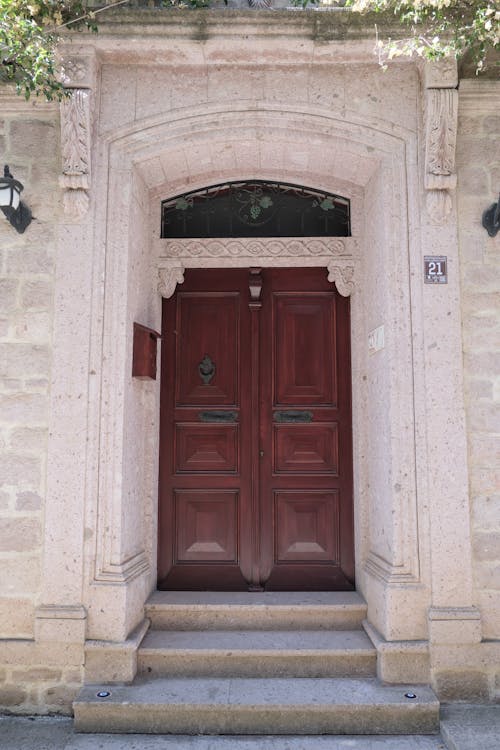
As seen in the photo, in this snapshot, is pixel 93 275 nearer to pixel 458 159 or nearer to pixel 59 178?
pixel 59 178

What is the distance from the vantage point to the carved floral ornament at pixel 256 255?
14.2ft

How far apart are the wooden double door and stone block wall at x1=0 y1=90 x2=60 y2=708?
3.38 ft

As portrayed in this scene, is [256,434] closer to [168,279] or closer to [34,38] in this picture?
[168,279]

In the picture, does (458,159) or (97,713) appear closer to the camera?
(97,713)

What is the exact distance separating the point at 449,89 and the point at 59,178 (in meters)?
2.54

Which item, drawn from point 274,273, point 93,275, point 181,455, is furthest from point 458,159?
point 181,455

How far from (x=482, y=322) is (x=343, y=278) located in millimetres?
1099

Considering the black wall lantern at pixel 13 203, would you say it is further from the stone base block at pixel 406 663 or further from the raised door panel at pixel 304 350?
the stone base block at pixel 406 663

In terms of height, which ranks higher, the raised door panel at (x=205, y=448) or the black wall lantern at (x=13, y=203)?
the black wall lantern at (x=13, y=203)

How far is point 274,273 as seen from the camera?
452 cm

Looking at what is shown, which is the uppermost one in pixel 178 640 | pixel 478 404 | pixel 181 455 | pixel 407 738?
pixel 478 404

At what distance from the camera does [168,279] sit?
4336 millimetres

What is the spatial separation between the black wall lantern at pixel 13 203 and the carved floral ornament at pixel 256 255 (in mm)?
1029

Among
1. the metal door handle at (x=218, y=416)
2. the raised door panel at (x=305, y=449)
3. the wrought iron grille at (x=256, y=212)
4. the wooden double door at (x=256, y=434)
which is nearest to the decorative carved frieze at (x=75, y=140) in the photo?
the wrought iron grille at (x=256, y=212)
